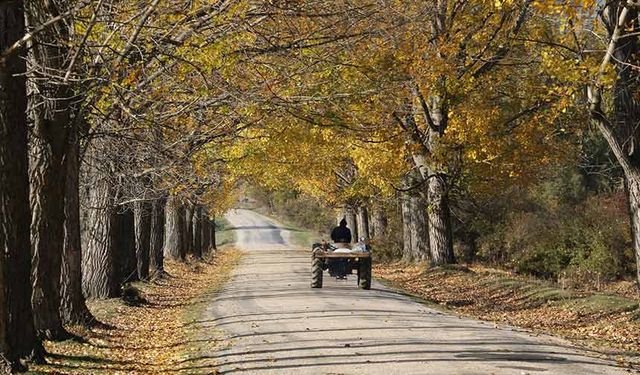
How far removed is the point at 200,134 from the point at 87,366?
828 cm

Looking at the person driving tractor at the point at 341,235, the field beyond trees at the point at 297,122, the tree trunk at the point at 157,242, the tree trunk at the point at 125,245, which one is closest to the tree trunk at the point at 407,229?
the field beyond trees at the point at 297,122

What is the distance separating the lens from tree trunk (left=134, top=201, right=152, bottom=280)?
90.2 ft

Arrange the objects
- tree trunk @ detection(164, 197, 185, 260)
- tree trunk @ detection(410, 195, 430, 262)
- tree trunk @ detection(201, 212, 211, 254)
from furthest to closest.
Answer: tree trunk @ detection(201, 212, 211, 254), tree trunk @ detection(164, 197, 185, 260), tree trunk @ detection(410, 195, 430, 262)

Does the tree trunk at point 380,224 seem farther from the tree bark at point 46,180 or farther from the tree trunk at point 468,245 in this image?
the tree bark at point 46,180

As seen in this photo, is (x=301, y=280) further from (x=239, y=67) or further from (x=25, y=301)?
(x=25, y=301)

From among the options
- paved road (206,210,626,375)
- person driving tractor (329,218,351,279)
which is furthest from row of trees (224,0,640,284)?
paved road (206,210,626,375)

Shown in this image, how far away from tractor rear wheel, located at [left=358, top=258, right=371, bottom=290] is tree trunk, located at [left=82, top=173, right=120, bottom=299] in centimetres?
657

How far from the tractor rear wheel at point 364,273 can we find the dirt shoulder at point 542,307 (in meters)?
1.74

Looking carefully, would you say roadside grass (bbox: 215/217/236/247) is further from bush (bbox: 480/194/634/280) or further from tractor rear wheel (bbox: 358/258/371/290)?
tractor rear wheel (bbox: 358/258/371/290)

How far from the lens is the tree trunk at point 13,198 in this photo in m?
10.4

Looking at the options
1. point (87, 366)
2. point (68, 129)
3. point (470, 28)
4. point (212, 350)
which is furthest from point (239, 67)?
point (470, 28)

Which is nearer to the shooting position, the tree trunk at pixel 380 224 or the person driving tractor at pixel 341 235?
the person driving tractor at pixel 341 235

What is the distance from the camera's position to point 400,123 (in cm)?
2877

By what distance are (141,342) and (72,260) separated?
214cm
